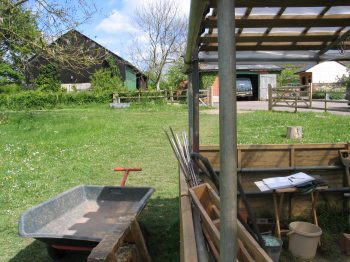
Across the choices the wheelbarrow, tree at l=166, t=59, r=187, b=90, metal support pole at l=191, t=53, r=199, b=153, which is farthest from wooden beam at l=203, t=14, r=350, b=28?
tree at l=166, t=59, r=187, b=90

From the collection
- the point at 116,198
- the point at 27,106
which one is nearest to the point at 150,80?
the point at 27,106

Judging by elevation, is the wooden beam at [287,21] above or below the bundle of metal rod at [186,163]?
above

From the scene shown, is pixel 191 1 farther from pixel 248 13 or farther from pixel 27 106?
pixel 27 106

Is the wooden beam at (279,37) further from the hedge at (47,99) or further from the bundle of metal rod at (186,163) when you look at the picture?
the hedge at (47,99)

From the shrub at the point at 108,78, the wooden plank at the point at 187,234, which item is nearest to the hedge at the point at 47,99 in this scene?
the shrub at the point at 108,78

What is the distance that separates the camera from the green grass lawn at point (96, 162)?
478cm

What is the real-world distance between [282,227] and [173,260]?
4.94 feet

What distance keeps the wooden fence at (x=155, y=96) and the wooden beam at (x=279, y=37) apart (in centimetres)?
2296

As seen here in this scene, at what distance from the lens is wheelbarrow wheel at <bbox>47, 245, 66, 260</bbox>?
157 inches

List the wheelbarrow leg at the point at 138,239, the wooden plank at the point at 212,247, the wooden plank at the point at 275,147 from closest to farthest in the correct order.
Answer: the wooden plank at the point at 212,247, the wheelbarrow leg at the point at 138,239, the wooden plank at the point at 275,147

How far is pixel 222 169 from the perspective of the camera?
1317 mm

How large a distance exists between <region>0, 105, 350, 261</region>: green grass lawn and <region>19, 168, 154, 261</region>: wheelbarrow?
0.42 meters

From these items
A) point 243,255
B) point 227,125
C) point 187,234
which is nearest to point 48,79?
point 187,234

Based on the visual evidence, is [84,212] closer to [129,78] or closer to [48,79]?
[48,79]
